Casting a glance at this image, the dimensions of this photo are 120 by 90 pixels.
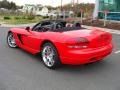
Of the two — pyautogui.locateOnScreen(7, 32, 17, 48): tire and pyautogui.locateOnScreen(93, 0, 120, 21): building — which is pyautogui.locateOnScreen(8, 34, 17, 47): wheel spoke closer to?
pyautogui.locateOnScreen(7, 32, 17, 48): tire

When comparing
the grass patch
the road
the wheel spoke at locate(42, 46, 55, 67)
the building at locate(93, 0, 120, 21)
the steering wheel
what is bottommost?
the road

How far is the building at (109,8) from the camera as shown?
22.0 m

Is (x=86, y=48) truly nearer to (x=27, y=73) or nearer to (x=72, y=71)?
(x=72, y=71)

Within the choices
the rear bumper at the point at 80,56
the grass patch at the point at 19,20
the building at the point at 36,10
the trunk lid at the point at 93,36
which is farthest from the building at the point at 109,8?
the building at the point at 36,10

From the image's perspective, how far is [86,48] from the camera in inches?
217

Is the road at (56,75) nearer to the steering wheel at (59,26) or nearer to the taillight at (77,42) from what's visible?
the taillight at (77,42)

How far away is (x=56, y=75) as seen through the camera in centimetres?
548

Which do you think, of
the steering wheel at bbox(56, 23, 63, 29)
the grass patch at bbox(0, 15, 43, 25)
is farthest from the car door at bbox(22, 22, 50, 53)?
the grass patch at bbox(0, 15, 43, 25)

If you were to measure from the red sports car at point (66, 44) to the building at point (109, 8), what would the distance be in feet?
52.3

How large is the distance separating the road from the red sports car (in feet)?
0.99

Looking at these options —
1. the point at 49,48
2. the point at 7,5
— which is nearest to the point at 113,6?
the point at 49,48

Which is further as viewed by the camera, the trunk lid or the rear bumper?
the trunk lid

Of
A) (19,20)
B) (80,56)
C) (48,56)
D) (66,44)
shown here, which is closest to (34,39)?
(48,56)

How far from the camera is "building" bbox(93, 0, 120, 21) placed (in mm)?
22014
